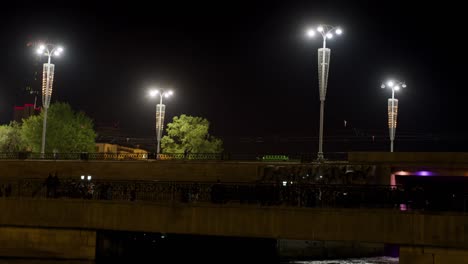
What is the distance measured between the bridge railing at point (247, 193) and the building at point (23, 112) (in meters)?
121

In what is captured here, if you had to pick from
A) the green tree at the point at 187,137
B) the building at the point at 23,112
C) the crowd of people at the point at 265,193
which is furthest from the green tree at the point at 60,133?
the building at the point at 23,112

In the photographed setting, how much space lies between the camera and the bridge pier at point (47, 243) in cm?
2497

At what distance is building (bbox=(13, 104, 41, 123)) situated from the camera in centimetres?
14398

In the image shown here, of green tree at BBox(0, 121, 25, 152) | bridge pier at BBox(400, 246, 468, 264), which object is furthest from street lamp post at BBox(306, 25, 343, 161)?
green tree at BBox(0, 121, 25, 152)

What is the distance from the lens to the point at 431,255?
67.4 feet

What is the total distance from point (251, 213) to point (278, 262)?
7.18 m

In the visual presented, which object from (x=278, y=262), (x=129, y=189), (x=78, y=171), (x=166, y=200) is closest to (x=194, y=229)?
(x=166, y=200)

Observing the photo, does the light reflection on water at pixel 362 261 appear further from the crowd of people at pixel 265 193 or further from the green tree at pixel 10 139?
the green tree at pixel 10 139

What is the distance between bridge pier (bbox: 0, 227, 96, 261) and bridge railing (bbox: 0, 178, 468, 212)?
1.61 m

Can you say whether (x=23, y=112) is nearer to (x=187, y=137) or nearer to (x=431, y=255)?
(x=187, y=137)

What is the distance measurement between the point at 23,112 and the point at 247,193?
13260cm

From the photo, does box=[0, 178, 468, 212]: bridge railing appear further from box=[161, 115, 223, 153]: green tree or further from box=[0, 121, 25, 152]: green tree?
box=[0, 121, 25, 152]: green tree

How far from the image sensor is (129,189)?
2595 cm

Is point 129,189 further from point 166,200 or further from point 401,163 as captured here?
point 401,163
